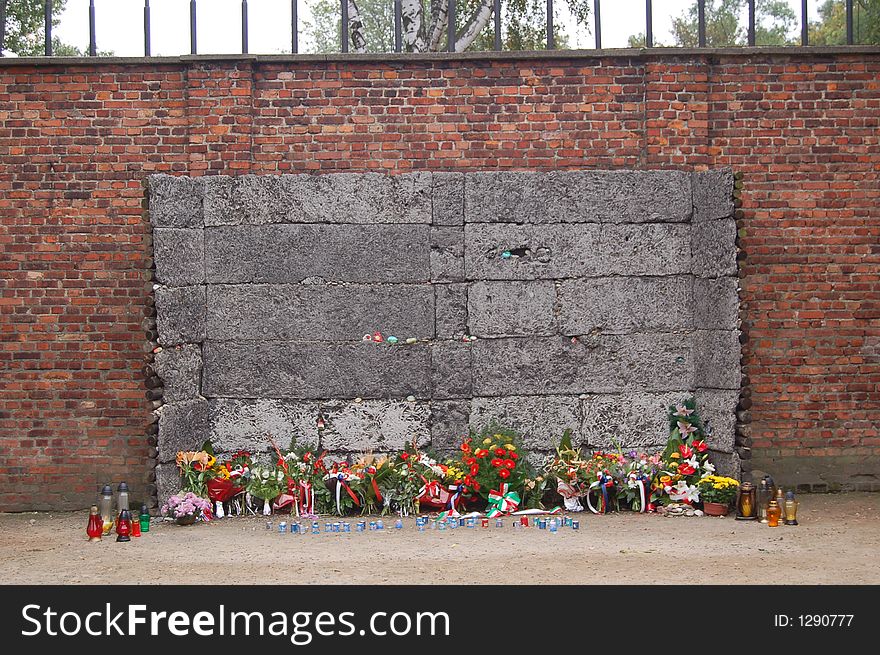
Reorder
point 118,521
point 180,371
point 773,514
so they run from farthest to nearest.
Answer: point 180,371
point 773,514
point 118,521

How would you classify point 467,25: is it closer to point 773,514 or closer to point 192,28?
point 192,28

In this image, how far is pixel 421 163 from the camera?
834 cm

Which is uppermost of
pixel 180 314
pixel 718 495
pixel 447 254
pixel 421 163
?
pixel 421 163

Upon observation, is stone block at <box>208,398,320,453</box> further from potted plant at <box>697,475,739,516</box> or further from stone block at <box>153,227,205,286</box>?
potted plant at <box>697,475,739,516</box>

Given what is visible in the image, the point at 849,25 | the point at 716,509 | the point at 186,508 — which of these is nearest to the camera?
the point at 186,508

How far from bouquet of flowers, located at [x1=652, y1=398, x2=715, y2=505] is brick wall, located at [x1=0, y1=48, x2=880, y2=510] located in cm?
60

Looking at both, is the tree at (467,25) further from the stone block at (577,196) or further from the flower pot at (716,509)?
the flower pot at (716,509)

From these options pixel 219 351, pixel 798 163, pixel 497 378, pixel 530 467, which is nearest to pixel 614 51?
pixel 798 163

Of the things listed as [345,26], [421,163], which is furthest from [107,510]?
[345,26]

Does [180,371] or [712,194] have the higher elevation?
[712,194]

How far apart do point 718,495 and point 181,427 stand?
4.32m

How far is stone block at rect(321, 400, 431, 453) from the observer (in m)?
8.13

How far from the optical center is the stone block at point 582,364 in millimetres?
8188

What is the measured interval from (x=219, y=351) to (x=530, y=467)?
8.96 ft
